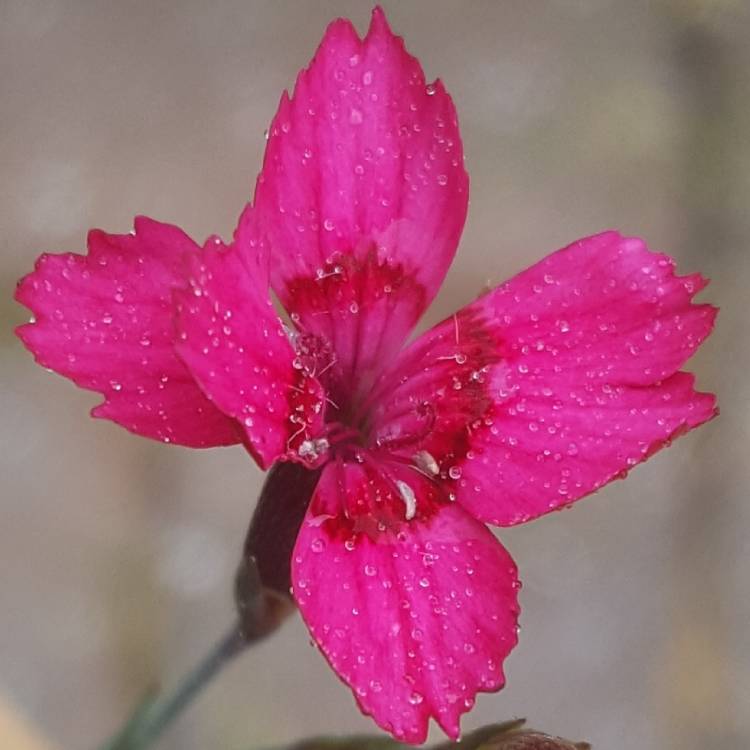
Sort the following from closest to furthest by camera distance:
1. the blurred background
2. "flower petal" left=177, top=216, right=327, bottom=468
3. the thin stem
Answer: "flower petal" left=177, top=216, right=327, bottom=468, the thin stem, the blurred background

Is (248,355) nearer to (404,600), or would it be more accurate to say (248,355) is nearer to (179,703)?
(404,600)

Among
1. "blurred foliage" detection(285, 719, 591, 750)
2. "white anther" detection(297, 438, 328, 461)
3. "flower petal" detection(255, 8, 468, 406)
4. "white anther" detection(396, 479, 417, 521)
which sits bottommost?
"blurred foliage" detection(285, 719, 591, 750)

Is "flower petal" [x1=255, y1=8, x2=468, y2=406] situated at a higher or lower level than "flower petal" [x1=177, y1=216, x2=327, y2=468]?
higher

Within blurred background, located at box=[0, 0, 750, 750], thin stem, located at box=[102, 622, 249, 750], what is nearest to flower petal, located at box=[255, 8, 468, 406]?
thin stem, located at box=[102, 622, 249, 750]

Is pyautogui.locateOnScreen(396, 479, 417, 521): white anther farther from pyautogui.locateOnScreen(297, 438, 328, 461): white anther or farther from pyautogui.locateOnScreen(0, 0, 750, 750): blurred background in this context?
pyautogui.locateOnScreen(0, 0, 750, 750): blurred background

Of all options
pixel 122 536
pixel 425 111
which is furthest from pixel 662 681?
pixel 425 111

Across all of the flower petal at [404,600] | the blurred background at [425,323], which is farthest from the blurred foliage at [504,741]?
the blurred background at [425,323]
